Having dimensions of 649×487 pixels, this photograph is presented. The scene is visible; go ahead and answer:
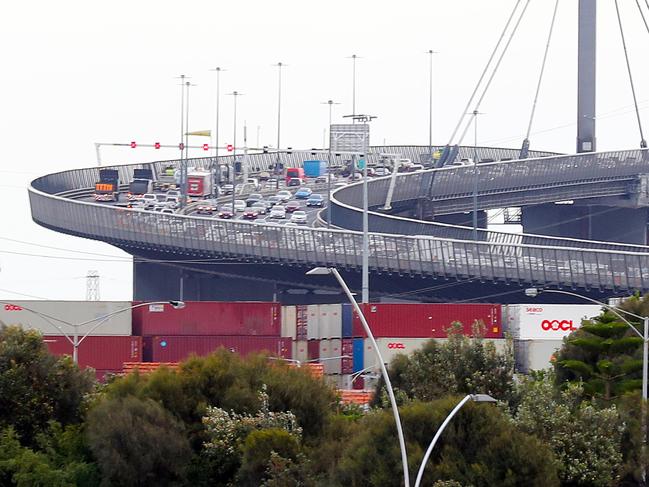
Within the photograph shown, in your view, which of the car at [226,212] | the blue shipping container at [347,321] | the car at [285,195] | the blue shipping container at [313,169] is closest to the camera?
the blue shipping container at [347,321]

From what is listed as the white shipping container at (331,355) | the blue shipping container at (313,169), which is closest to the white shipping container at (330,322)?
the white shipping container at (331,355)

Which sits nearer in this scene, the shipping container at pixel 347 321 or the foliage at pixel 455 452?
the foliage at pixel 455 452

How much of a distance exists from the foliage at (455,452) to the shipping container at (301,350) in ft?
141

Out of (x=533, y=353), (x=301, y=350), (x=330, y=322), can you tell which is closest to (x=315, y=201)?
(x=330, y=322)

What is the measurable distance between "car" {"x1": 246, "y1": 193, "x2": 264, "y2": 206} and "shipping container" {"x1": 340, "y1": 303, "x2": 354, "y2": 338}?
222 ft

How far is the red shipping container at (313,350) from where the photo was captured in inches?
3521

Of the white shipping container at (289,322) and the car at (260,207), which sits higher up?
the car at (260,207)

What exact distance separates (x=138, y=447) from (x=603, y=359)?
20.0 m

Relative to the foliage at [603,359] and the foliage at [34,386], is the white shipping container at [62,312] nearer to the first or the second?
the foliage at [603,359]

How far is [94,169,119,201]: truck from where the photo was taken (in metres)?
158

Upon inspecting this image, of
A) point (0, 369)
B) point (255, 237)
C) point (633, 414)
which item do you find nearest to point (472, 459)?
point (633, 414)

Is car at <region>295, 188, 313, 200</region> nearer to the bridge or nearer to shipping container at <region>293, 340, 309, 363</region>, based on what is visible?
the bridge

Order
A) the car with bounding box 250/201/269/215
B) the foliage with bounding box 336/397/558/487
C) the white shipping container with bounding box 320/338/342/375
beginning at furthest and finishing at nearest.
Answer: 1. the car with bounding box 250/201/269/215
2. the white shipping container with bounding box 320/338/342/375
3. the foliage with bounding box 336/397/558/487

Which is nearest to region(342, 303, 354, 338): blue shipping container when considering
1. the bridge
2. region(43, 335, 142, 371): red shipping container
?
region(43, 335, 142, 371): red shipping container
